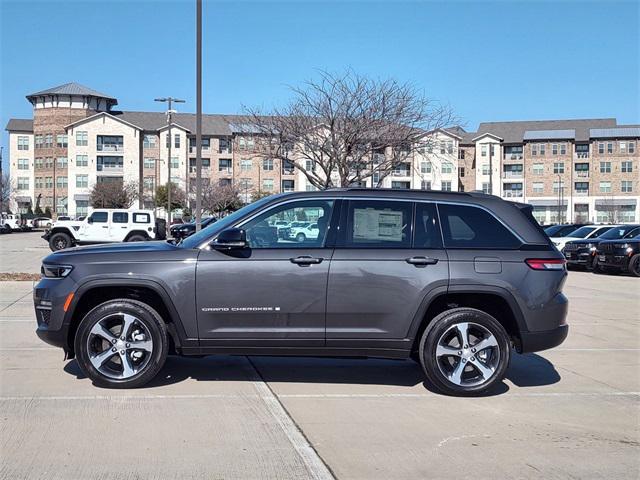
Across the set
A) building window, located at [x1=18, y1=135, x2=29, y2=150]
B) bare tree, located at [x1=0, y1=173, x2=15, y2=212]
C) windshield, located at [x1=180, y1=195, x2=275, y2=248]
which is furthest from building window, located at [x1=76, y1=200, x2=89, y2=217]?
windshield, located at [x1=180, y1=195, x2=275, y2=248]

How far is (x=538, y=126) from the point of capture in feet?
251

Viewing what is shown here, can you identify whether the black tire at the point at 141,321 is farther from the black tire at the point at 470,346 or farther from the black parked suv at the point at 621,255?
the black parked suv at the point at 621,255

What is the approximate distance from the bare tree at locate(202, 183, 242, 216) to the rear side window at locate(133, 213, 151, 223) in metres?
30.1

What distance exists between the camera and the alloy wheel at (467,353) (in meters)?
6.42

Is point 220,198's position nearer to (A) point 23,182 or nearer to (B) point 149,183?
(B) point 149,183

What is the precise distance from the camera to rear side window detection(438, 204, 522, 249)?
21.5 feet

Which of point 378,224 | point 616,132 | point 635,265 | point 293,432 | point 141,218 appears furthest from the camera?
point 616,132

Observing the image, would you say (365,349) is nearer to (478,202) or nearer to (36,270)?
(478,202)

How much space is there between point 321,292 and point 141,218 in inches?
1015

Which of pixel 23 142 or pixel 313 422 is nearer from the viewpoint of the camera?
pixel 313 422

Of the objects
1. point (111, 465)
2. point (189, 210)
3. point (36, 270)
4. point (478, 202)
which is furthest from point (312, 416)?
point (189, 210)

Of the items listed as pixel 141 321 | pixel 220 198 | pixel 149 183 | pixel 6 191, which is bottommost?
pixel 141 321

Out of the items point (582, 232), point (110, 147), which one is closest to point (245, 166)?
point (110, 147)

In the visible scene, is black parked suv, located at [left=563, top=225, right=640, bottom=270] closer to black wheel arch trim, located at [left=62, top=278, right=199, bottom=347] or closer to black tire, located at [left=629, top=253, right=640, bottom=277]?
black tire, located at [left=629, top=253, right=640, bottom=277]
